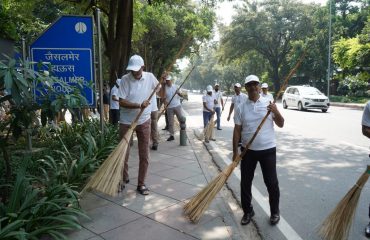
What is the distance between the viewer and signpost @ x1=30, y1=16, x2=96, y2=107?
5.80 metres

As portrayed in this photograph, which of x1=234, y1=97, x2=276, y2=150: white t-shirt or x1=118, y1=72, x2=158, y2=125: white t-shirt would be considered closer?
x1=234, y1=97, x2=276, y2=150: white t-shirt

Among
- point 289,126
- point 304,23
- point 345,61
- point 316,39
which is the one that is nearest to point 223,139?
point 289,126

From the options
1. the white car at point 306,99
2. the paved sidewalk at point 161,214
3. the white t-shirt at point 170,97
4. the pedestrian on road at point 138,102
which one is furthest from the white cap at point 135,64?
the white car at point 306,99

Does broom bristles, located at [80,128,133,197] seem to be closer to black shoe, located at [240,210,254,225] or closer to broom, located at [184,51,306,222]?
broom, located at [184,51,306,222]

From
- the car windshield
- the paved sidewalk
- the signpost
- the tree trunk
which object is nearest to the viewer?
the paved sidewalk

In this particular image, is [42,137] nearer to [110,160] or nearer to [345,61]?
[110,160]

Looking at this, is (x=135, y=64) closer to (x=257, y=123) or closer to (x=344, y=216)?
(x=257, y=123)

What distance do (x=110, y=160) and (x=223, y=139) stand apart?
648 cm

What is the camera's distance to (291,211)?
4.52m

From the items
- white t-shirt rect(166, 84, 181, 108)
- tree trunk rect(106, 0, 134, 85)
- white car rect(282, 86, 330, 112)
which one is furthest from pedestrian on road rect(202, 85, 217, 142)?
white car rect(282, 86, 330, 112)

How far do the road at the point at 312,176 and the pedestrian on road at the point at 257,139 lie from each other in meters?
0.36

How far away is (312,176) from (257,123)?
271cm

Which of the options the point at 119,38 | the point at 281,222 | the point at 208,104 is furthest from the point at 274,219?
the point at 208,104

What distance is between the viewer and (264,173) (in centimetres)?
401
